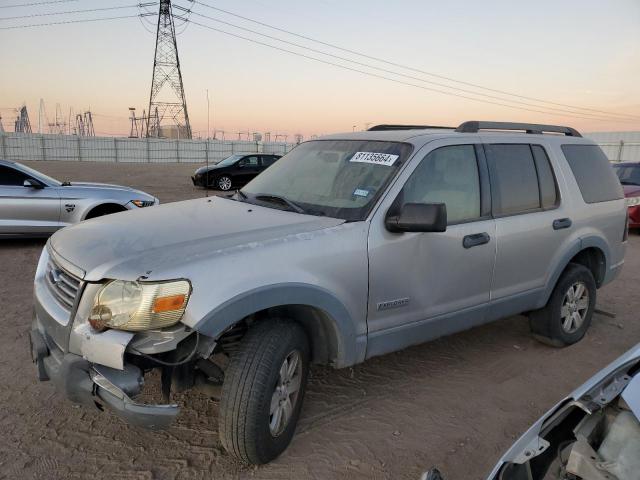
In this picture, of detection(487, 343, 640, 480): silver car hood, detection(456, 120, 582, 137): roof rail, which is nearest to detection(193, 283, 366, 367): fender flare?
detection(487, 343, 640, 480): silver car hood

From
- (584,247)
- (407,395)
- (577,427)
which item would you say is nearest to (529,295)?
(584,247)

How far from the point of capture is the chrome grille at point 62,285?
2658 mm

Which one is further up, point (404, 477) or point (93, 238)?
point (93, 238)

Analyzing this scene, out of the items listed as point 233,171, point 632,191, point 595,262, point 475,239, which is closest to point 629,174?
point 632,191

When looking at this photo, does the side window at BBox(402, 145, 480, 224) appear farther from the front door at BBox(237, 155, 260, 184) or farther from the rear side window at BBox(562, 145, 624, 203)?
the front door at BBox(237, 155, 260, 184)

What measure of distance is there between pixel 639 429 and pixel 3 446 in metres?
3.16

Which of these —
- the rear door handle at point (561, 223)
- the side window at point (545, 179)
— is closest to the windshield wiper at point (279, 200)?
the side window at point (545, 179)

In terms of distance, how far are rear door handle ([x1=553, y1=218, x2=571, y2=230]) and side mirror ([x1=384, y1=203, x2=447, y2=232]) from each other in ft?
5.78

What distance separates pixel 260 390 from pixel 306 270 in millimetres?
662

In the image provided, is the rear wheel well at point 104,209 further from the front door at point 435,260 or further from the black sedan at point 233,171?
the black sedan at point 233,171

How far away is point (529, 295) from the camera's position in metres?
4.25

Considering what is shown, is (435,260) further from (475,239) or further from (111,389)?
(111,389)

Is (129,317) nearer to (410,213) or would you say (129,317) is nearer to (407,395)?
(410,213)

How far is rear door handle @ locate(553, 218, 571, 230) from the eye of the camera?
431 centimetres
